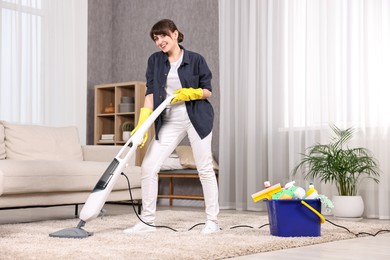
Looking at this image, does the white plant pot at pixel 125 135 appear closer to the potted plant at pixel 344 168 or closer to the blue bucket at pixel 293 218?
the potted plant at pixel 344 168

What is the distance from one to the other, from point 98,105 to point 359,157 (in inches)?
113

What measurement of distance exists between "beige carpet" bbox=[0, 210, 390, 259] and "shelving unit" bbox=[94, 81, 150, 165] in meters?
2.55

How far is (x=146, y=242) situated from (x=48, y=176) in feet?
4.11

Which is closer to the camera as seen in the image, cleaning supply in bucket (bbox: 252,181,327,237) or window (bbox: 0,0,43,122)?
cleaning supply in bucket (bbox: 252,181,327,237)

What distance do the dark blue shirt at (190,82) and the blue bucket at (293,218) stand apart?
20.3 inches

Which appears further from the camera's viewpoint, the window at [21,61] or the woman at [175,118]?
the window at [21,61]

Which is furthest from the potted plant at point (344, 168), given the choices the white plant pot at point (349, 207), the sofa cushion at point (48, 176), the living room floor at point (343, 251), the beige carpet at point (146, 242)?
the sofa cushion at point (48, 176)

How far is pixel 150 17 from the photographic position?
6.45m

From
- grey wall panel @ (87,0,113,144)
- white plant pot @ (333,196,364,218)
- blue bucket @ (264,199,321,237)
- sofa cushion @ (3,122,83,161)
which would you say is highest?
grey wall panel @ (87,0,113,144)

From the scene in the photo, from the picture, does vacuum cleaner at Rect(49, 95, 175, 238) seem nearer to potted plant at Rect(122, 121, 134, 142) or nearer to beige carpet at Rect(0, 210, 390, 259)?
beige carpet at Rect(0, 210, 390, 259)

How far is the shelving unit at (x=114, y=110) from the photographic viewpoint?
6.05 meters

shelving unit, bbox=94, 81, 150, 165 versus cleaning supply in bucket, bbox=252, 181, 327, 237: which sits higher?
shelving unit, bbox=94, 81, 150, 165

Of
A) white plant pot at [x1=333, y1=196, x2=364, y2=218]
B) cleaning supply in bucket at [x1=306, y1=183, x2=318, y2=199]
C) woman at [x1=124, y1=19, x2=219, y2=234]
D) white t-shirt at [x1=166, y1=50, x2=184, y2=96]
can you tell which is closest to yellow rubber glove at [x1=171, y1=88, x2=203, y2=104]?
woman at [x1=124, y1=19, x2=219, y2=234]

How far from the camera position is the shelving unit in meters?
6.05
